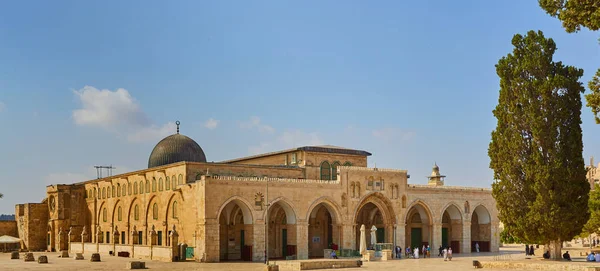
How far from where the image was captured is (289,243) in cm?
4659

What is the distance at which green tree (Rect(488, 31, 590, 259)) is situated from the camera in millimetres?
35281

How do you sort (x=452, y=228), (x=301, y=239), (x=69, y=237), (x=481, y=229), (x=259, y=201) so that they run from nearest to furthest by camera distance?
(x=259, y=201) < (x=301, y=239) < (x=452, y=228) < (x=481, y=229) < (x=69, y=237)

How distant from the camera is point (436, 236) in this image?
52.3m

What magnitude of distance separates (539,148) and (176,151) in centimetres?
2692

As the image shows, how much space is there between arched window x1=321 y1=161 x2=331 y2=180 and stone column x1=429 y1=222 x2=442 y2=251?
343 inches

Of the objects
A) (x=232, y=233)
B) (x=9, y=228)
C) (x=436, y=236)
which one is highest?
(x=232, y=233)

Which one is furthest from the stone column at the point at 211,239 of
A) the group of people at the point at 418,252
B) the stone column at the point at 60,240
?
the stone column at the point at 60,240

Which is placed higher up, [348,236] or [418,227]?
[418,227]

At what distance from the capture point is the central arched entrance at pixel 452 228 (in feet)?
178

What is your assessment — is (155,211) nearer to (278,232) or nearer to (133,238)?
(133,238)

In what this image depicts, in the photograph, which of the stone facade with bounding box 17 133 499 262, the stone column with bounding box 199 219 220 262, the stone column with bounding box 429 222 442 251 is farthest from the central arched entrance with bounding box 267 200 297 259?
the stone column with bounding box 429 222 442 251

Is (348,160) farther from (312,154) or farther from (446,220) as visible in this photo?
(446,220)

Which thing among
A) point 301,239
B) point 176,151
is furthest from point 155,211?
point 301,239

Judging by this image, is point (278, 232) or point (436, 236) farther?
point (436, 236)
